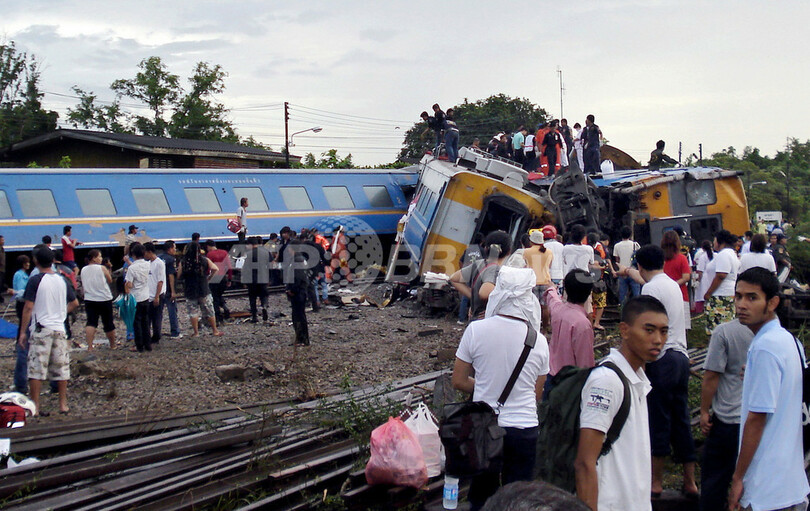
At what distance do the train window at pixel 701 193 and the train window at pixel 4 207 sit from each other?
1457cm

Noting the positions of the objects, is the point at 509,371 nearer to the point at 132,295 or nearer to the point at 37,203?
the point at 132,295

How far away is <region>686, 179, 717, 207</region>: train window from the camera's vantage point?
48.6ft

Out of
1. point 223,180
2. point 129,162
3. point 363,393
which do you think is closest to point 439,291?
point 363,393

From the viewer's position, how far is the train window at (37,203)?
55.9ft

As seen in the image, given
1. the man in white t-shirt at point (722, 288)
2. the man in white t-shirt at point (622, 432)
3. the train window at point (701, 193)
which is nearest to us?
the man in white t-shirt at point (622, 432)

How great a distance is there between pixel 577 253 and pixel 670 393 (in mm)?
5787

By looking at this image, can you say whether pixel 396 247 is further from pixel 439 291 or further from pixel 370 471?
pixel 370 471

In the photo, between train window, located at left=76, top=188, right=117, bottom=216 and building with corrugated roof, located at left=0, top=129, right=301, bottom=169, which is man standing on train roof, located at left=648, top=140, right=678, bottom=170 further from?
building with corrugated roof, located at left=0, top=129, right=301, bottom=169

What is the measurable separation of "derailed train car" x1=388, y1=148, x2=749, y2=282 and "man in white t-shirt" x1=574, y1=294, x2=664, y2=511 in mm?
10435

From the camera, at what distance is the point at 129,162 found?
29.3 metres

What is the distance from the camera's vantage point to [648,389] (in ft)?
11.2

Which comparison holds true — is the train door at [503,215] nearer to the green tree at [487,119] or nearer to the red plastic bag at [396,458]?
the red plastic bag at [396,458]

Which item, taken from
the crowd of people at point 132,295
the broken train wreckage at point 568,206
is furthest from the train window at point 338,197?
the broken train wreckage at point 568,206

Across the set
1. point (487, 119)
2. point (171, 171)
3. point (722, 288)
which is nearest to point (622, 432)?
point (722, 288)
